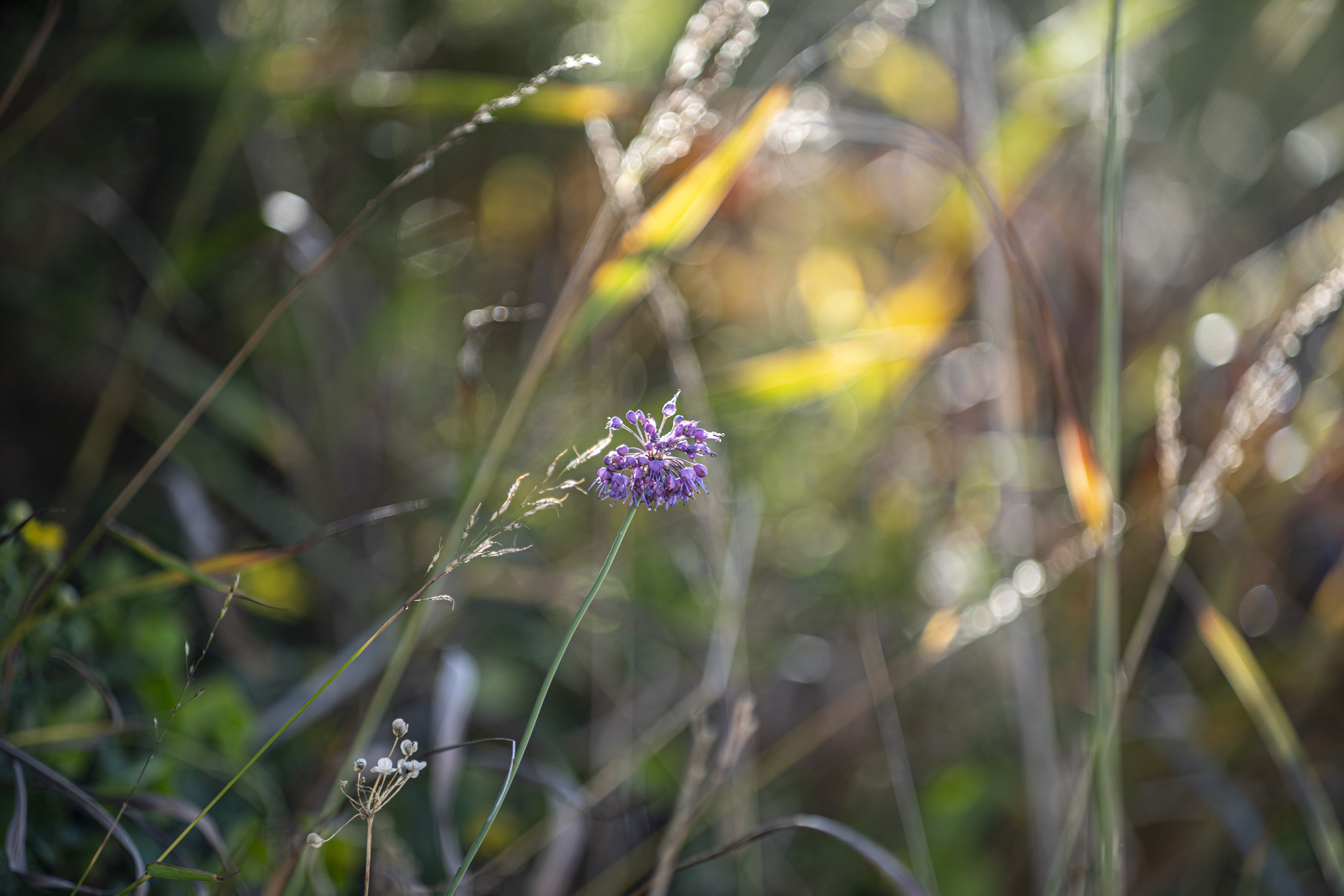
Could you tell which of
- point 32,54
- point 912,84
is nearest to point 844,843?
point 32,54

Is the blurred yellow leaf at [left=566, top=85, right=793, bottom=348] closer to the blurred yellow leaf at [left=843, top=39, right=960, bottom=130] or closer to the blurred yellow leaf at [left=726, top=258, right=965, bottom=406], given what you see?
the blurred yellow leaf at [left=726, top=258, right=965, bottom=406]

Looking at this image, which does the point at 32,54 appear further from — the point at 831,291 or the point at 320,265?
the point at 831,291

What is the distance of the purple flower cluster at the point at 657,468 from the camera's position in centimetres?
55

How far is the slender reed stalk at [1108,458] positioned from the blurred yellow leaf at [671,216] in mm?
305

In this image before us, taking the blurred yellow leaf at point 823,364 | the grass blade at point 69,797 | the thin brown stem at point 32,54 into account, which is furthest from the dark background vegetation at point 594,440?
the thin brown stem at point 32,54

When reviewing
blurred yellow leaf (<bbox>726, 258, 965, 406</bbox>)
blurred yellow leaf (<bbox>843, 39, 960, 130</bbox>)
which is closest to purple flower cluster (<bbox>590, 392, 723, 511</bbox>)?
blurred yellow leaf (<bbox>726, 258, 965, 406</bbox>)

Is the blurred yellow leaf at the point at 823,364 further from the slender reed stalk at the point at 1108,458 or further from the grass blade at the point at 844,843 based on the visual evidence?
the grass blade at the point at 844,843

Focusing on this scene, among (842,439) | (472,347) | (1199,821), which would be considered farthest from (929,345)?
(1199,821)

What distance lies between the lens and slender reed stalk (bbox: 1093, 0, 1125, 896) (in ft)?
2.30

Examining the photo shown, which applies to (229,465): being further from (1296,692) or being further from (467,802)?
(1296,692)

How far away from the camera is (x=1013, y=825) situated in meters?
1.28

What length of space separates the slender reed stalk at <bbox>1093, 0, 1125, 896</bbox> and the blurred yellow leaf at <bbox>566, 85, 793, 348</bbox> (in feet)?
1.00

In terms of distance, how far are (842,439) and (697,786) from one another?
0.86 m

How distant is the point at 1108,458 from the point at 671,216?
1.57 feet
